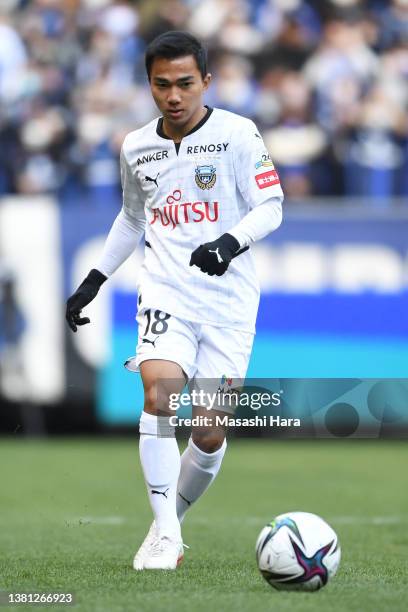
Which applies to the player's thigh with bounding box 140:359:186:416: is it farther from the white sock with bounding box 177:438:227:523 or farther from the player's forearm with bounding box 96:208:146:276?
the player's forearm with bounding box 96:208:146:276

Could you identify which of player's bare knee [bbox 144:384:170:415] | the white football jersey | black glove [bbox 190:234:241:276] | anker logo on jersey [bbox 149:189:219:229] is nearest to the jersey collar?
the white football jersey

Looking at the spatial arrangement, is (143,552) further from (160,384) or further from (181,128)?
(181,128)

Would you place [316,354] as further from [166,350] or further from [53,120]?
[166,350]

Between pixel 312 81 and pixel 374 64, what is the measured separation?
0.71 meters

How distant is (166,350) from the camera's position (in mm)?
5461

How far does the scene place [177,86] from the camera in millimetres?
5406

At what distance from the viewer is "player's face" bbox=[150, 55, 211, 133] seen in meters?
5.38

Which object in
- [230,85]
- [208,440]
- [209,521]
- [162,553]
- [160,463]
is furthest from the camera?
[230,85]

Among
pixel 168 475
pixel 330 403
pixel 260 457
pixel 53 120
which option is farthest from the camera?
pixel 53 120

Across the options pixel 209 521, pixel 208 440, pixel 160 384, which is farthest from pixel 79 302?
pixel 209 521

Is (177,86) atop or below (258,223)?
atop

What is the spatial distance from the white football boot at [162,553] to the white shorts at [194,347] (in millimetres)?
696

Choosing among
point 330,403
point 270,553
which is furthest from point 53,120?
point 270,553

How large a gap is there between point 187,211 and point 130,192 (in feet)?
1.42
